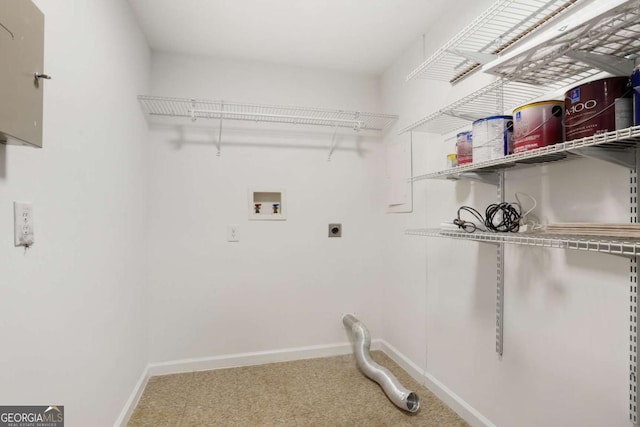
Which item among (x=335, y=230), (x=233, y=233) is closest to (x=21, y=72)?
(x=233, y=233)

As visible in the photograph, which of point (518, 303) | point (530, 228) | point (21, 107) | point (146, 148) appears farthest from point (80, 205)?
point (518, 303)

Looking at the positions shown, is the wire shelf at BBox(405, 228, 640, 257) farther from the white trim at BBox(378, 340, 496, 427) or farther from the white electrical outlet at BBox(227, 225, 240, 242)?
the white electrical outlet at BBox(227, 225, 240, 242)

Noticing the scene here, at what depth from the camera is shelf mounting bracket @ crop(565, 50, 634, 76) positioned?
3.14 feet

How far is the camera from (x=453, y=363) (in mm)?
1855

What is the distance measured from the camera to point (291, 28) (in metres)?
2.04

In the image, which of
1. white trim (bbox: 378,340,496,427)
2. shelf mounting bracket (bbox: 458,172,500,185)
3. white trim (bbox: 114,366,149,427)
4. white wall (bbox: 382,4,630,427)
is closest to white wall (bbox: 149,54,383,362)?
white trim (bbox: 114,366,149,427)

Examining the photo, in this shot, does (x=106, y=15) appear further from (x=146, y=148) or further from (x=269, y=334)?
(x=269, y=334)

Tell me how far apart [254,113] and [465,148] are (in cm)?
166

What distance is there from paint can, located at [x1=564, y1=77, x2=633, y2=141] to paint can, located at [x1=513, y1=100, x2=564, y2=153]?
0.32ft

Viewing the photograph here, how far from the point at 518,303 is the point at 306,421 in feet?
4.23

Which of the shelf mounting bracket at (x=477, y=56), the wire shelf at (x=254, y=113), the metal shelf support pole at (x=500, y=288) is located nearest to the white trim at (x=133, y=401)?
the wire shelf at (x=254, y=113)

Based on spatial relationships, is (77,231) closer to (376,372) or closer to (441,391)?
(376,372)

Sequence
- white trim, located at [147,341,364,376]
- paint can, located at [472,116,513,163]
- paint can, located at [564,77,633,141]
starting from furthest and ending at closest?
white trim, located at [147,341,364,376] → paint can, located at [472,116,513,163] → paint can, located at [564,77,633,141]

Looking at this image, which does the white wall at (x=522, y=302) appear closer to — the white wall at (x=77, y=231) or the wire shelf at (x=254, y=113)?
the wire shelf at (x=254, y=113)
